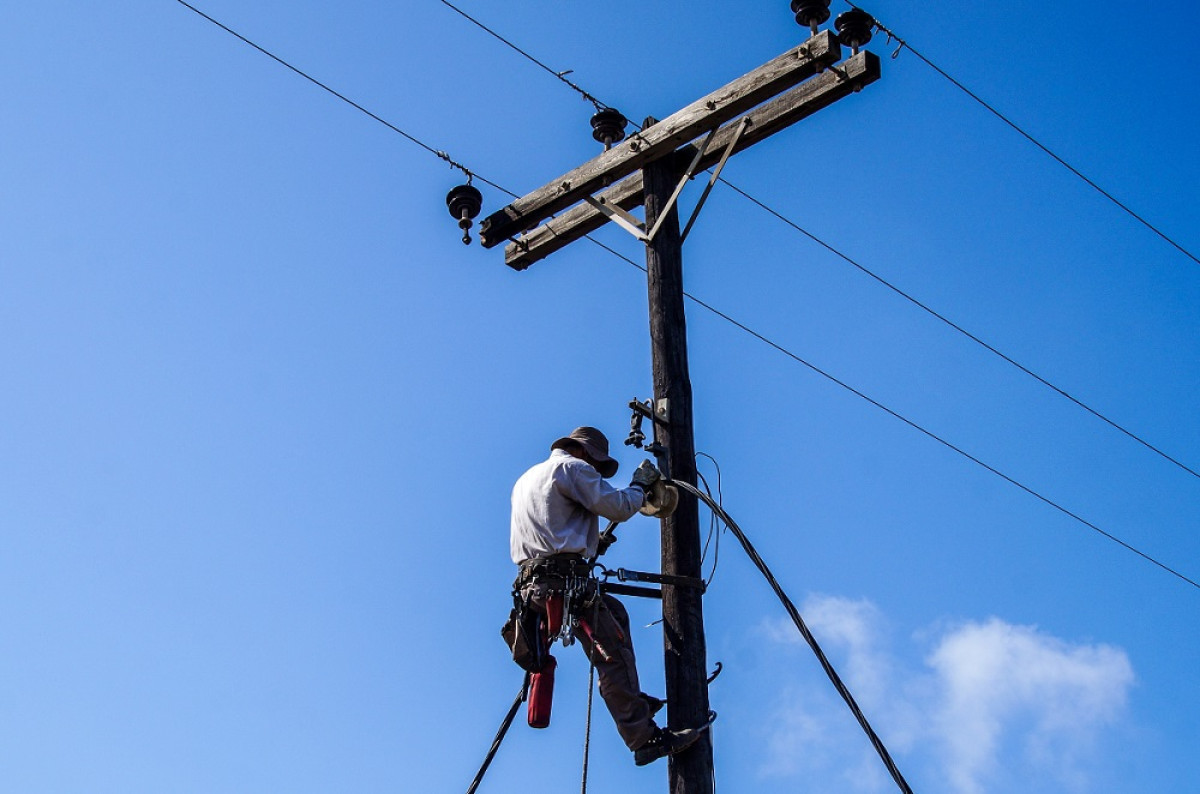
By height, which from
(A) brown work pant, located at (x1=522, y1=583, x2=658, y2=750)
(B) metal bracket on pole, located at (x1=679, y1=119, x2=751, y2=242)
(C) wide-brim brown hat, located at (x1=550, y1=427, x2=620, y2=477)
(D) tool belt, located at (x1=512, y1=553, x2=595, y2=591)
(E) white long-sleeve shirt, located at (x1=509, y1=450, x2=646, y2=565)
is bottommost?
(A) brown work pant, located at (x1=522, y1=583, x2=658, y2=750)

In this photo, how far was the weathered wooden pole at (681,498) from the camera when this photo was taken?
7.10m

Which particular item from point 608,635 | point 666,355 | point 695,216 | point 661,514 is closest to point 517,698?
point 608,635

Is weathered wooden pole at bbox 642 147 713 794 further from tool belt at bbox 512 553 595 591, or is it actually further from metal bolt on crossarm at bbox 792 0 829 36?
metal bolt on crossarm at bbox 792 0 829 36

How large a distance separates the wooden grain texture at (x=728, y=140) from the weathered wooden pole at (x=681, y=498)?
0.78 feet

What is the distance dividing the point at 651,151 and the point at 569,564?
236cm

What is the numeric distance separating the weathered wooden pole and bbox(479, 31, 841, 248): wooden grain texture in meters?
0.15

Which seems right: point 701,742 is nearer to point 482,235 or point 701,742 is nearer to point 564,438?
point 564,438

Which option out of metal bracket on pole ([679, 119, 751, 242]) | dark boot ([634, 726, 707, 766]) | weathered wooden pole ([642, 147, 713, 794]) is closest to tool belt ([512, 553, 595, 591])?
weathered wooden pole ([642, 147, 713, 794])

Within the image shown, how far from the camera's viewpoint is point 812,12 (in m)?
7.93

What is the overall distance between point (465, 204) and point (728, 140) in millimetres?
1750

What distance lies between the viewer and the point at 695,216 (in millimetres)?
8180

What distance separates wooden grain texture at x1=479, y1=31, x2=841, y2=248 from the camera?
7.80m

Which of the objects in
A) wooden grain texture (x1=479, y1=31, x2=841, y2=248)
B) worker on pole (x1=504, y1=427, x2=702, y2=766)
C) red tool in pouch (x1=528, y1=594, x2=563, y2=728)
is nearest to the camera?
worker on pole (x1=504, y1=427, x2=702, y2=766)

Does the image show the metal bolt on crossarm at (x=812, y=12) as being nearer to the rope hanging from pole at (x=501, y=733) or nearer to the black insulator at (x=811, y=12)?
the black insulator at (x=811, y=12)
